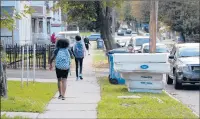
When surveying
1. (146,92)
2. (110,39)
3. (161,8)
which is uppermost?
(161,8)

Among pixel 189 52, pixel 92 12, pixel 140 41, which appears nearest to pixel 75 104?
pixel 189 52

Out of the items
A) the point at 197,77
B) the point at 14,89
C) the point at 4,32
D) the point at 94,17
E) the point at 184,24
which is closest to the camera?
the point at 14,89

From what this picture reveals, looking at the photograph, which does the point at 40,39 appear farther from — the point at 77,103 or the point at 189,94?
the point at 77,103

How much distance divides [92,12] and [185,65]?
10.6 meters

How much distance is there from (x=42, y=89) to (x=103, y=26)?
13.4 metres

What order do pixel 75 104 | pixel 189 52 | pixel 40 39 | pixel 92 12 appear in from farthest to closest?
1. pixel 40 39
2. pixel 92 12
3. pixel 189 52
4. pixel 75 104

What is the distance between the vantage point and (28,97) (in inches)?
501

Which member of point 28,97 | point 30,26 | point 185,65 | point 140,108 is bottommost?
point 140,108

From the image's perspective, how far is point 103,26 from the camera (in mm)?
27922

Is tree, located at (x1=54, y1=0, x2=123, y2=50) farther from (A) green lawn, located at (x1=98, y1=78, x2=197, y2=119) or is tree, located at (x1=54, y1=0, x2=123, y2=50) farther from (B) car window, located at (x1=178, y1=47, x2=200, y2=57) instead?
(A) green lawn, located at (x1=98, y1=78, x2=197, y2=119)

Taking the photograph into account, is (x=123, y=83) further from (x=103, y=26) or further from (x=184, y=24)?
(x=184, y=24)

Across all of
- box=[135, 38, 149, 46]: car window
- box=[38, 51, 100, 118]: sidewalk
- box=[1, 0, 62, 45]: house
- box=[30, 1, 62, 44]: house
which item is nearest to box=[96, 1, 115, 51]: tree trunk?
box=[1, 0, 62, 45]: house

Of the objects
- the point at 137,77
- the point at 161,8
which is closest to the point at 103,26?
the point at 137,77

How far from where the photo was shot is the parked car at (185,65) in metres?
16.8
